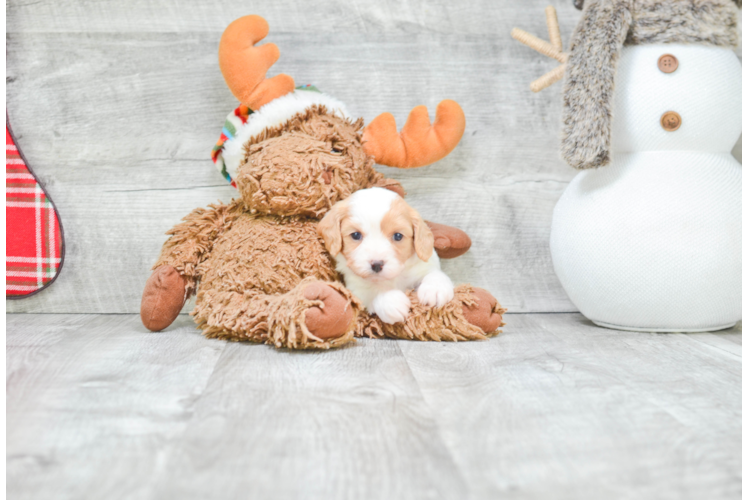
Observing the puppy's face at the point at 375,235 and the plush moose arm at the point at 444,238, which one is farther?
the plush moose arm at the point at 444,238

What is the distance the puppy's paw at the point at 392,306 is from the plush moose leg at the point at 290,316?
0.18 ft

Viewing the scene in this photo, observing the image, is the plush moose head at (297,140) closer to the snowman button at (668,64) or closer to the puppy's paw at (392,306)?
the puppy's paw at (392,306)

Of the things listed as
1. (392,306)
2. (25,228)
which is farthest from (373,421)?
(25,228)

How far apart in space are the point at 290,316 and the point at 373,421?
0.32m

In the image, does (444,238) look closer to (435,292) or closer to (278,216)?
(435,292)

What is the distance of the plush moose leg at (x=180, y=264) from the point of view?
1133 millimetres

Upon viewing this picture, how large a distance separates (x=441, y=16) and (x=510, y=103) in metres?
0.25

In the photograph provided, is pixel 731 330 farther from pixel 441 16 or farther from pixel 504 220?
pixel 441 16

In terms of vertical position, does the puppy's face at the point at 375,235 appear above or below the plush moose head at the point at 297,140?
below

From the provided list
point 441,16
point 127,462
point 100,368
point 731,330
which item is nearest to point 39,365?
point 100,368

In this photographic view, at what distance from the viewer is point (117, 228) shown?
4.48 ft

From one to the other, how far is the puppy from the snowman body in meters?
0.30

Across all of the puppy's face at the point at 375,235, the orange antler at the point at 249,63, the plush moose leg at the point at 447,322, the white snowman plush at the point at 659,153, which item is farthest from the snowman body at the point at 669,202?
the orange antler at the point at 249,63

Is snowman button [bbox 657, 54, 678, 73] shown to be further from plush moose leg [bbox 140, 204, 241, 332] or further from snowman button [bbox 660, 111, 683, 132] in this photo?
plush moose leg [bbox 140, 204, 241, 332]
